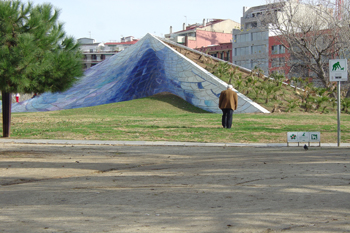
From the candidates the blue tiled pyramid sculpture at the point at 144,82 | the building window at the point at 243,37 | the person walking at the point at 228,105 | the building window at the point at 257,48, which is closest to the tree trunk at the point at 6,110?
the person walking at the point at 228,105

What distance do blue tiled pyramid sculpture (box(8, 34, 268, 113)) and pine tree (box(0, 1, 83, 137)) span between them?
1415cm

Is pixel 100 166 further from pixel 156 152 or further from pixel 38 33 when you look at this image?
pixel 38 33

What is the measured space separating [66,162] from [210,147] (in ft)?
15.7

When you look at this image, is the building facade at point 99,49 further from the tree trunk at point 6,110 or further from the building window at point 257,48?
the tree trunk at point 6,110

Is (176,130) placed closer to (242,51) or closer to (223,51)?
(242,51)

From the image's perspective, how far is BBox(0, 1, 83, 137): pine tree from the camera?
1292 cm

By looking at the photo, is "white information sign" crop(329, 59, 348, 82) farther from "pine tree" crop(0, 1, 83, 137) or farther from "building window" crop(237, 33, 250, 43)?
"building window" crop(237, 33, 250, 43)

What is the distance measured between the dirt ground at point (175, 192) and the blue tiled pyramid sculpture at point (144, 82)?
1777 cm

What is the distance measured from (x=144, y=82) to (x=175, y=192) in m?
27.7

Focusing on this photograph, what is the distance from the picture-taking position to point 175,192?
20.1ft

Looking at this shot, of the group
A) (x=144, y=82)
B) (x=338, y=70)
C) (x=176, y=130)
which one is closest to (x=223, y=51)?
(x=144, y=82)

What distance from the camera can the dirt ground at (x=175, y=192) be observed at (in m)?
4.52

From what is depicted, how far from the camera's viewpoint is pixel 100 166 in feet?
28.9

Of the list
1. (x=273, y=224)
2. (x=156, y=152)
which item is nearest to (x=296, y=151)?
(x=156, y=152)
